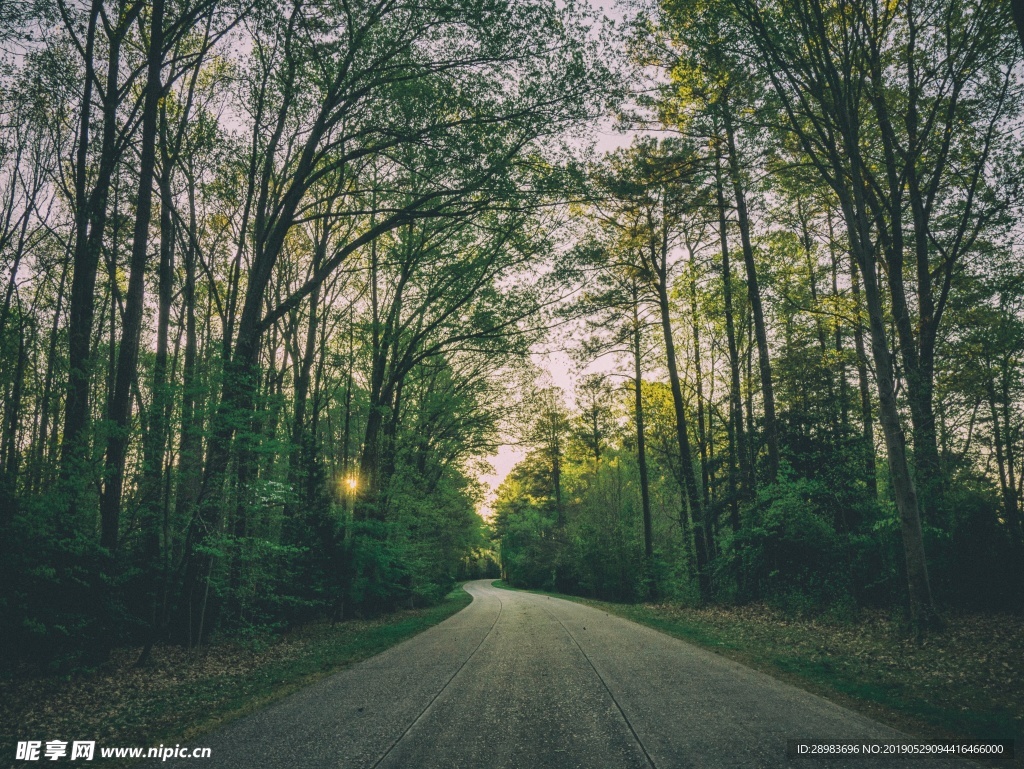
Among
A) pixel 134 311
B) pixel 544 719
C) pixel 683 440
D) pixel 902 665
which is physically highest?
pixel 134 311

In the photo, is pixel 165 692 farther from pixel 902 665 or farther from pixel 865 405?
pixel 865 405

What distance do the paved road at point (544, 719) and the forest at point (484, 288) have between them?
445cm

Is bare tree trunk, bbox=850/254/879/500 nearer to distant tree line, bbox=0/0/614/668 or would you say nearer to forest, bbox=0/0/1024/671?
forest, bbox=0/0/1024/671

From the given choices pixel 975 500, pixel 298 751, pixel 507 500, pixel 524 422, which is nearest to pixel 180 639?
pixel 298 751

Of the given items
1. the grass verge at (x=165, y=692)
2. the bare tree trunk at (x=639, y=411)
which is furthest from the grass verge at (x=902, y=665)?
the bare tree trunk at (x=639, y=411)

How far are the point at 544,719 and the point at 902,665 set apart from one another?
5.64 m

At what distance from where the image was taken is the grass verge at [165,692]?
5.41m

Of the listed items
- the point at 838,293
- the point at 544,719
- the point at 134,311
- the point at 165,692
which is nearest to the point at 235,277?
the point at 134,311

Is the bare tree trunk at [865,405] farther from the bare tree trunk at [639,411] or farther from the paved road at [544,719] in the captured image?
the paved road at [544,719]

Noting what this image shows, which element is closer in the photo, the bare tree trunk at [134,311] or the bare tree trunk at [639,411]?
the bare tree trunk at [134,311]

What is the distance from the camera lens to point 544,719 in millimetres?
5109

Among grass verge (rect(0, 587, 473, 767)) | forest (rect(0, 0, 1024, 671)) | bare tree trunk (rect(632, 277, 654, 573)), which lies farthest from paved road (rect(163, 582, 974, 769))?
bare tree trunk (rect(632, 277, 654, 573))

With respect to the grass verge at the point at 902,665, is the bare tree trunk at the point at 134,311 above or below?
above

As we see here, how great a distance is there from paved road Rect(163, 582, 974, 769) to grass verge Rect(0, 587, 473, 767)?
0.71 m
